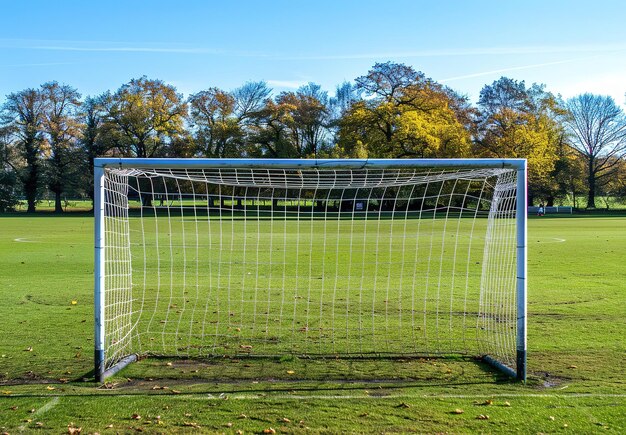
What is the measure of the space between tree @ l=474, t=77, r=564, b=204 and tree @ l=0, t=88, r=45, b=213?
44773 millimetres

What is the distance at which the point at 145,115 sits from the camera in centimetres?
5906

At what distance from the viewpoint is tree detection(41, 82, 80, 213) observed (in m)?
60.8

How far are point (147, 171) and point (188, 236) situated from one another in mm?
17616

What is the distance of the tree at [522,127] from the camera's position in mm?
54312

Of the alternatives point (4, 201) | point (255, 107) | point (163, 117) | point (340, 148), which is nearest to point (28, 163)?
point (4, 201)

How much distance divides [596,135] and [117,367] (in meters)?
72.7

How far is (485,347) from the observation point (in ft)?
22.5

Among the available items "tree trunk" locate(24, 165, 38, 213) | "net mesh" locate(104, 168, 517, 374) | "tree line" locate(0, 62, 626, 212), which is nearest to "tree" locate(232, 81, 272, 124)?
"tree line" locate(0, 62, 626, 212)

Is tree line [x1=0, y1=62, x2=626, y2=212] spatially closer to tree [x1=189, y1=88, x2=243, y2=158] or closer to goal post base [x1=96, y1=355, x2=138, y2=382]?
tree [x1=189, y1=88, x2=243, y2=158]

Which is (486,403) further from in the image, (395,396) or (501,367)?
(501,367)

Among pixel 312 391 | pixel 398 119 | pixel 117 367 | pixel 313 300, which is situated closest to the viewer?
pixel 312 391

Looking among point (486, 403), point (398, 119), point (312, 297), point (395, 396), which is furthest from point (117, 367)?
point (398, 119)

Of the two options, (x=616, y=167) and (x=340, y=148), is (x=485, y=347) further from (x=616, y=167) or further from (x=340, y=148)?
(x=616, y=167)

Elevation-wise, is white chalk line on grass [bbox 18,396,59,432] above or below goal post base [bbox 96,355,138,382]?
below
